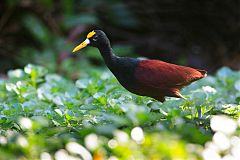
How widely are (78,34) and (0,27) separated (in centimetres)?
109

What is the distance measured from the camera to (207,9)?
340 inches

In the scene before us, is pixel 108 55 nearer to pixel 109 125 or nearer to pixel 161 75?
pixel 161 75

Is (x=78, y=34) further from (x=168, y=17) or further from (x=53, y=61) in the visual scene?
(x=168, y=17)

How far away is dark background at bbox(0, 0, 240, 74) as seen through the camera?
853 cm

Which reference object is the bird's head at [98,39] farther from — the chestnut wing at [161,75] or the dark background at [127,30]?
the dark background at [127,30]

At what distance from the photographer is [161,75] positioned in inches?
164

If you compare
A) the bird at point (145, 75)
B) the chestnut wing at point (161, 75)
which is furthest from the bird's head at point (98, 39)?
the chestnut wing at point (161, 75)

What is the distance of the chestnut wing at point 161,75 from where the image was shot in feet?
13.6

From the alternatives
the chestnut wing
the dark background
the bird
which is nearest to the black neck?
the bird

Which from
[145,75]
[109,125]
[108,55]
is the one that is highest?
[108,55]

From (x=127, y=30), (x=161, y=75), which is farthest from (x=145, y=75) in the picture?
(x=127, y=30)

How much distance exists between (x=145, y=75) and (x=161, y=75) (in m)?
0.11

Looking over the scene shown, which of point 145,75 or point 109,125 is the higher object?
point 145,75

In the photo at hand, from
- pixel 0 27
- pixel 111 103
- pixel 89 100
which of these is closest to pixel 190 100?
pixel 111 103
